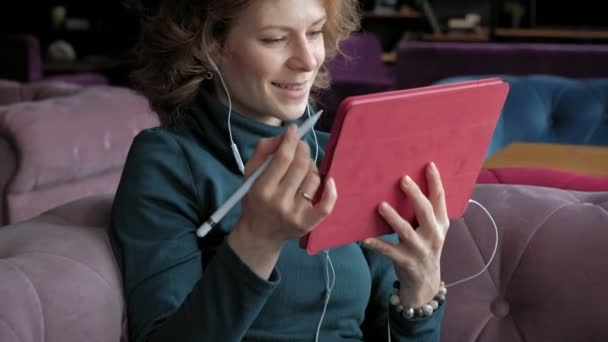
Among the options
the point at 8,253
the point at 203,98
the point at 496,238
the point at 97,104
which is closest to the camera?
the point at 8,253

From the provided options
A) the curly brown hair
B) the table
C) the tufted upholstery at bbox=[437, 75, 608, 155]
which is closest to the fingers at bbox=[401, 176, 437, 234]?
the curly brown hair

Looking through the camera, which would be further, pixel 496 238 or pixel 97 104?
pixel 97 104

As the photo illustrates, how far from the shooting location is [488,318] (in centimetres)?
135

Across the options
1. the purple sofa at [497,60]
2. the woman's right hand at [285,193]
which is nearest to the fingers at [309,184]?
the woman's right hand at [285,193]

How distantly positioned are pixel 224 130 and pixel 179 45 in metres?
0.13

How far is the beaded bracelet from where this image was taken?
1.13 m

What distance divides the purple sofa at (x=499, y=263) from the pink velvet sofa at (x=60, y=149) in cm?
110

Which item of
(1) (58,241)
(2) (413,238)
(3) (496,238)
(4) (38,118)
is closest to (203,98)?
(1) (58,241)

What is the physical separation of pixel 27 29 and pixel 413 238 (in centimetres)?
658

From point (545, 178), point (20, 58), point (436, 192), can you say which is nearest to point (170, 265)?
point (436, 192)

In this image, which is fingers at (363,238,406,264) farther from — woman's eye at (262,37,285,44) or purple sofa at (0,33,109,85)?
purple sofa at (0,33,109,85)

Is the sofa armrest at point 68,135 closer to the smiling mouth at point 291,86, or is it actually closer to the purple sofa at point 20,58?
the smiling mouth at point 291,86

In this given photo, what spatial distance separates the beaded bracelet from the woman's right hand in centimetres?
26

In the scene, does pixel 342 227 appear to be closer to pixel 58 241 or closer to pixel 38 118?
pixel 58 241
